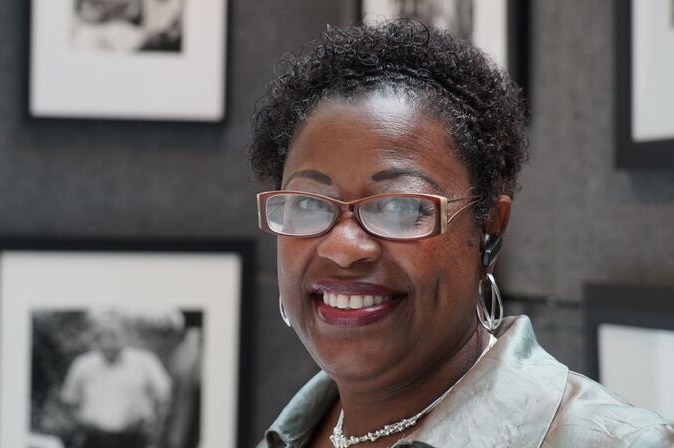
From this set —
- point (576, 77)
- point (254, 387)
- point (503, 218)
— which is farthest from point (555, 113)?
point (254, 387)

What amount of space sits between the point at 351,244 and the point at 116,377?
1158mm

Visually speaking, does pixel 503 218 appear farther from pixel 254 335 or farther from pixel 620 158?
pixel 254 335

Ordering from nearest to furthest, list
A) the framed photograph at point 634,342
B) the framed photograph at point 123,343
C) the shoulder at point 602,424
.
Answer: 1. the shoulder at point 602,424
2. the framed photograph at point 634,342
3. the framed photograph at point 123,343

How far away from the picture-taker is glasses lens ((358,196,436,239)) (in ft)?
3.20

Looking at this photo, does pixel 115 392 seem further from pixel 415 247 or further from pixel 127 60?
pixel 415 247

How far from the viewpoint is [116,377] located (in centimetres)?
202

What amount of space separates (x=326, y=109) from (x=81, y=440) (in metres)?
1.18

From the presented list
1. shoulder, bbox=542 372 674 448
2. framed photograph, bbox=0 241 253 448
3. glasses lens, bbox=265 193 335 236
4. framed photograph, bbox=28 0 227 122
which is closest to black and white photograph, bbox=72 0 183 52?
framed photograph, bbox=28 0 227 122

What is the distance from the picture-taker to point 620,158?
1506 millimetres

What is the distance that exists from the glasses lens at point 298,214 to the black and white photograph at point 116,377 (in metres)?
1.02

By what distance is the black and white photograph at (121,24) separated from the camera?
6.69 feet

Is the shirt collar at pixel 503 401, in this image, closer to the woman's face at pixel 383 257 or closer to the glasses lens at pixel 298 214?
the woman's face at pixel 383 257

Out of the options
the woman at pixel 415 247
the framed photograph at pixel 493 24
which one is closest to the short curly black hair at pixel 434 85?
the woman at pixel 415 247

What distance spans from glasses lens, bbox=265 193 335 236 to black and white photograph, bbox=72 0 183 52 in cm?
107
